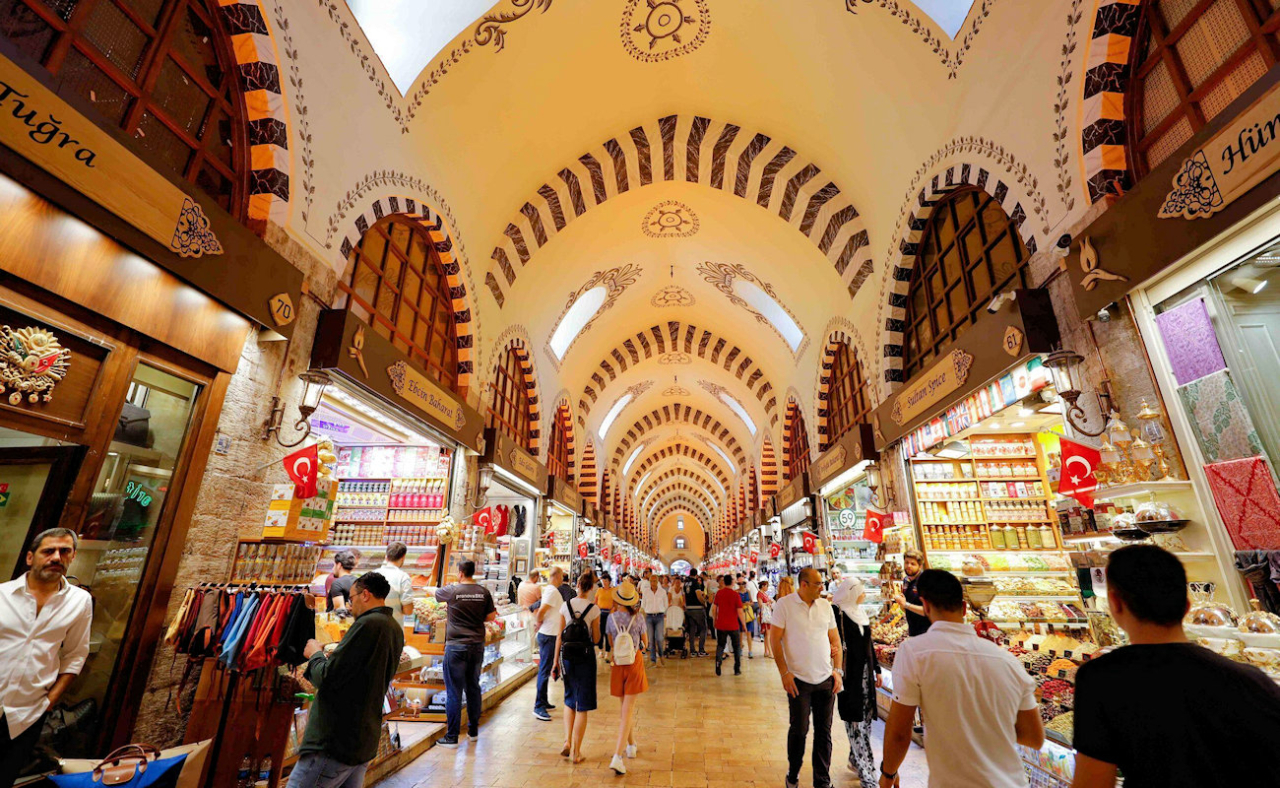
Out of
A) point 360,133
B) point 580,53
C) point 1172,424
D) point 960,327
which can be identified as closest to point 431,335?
point 360,133

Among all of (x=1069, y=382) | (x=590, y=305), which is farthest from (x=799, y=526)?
(x=1069, y=382)

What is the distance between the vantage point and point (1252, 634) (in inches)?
80.7

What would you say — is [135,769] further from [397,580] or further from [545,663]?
[545,663]

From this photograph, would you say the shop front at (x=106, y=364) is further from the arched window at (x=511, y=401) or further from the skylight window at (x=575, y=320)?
the skylight window at (x=575, y=320)

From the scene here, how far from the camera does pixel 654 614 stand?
7.50m

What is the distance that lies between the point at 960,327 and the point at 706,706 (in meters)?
4.25

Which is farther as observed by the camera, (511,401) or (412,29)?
(511,401)

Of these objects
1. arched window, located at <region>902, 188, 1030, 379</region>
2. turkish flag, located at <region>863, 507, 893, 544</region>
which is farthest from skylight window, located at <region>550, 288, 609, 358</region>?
turkish flag, located at <region>863, 507, 893, 544</region>

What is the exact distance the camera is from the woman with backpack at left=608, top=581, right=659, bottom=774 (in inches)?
135

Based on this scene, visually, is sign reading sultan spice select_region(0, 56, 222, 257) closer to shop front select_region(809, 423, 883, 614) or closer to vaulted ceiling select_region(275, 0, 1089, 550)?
vaulted ceiling select_region(275, 0, 1089, 550)

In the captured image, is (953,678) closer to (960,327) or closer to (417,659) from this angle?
(417,659)

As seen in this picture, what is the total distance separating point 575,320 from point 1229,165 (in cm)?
913

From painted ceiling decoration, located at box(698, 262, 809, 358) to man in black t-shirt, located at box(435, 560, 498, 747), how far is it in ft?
22.6

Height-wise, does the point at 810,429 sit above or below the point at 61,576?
above
